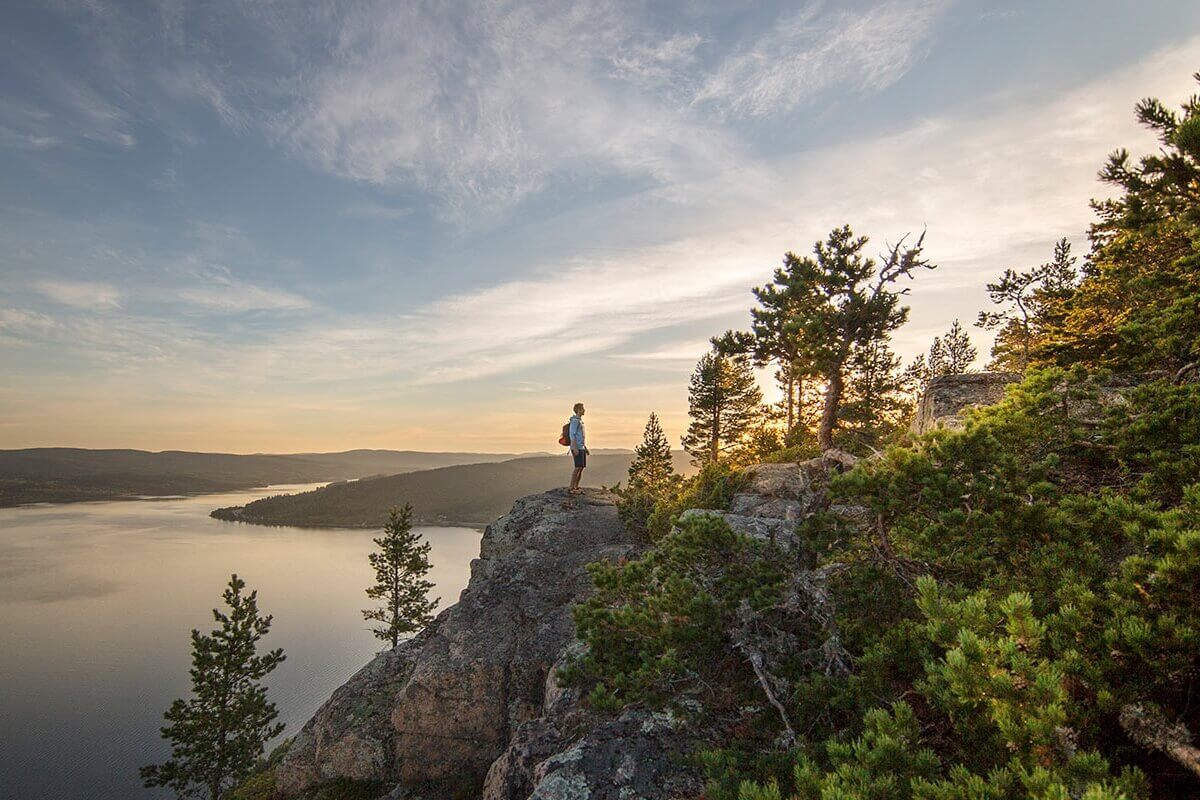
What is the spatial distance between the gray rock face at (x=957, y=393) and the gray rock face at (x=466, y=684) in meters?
10.5

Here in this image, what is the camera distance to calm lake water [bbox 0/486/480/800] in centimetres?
4400

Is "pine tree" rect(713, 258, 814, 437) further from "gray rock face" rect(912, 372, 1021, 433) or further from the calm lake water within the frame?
the calm lake water

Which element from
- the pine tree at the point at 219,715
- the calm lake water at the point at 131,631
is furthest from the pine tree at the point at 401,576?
the calm lake water at the point at 131,631

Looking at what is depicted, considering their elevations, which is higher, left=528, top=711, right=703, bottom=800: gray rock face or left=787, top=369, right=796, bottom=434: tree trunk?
left=787, top=369, right=796, bottom=434: tree trunk

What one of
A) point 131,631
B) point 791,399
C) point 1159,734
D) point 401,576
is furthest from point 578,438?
point 131,631

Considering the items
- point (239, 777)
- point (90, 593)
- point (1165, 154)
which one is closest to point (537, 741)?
point (1165, 154)

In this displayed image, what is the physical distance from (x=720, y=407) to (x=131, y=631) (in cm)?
8923

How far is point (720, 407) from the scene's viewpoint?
4209 cm

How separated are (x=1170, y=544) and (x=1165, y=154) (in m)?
5.21

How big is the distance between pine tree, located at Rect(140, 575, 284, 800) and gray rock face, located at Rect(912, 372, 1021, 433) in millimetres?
32713

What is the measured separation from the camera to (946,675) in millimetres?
3506

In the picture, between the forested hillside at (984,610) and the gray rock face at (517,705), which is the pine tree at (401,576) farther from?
the forested hillside at (984,610)

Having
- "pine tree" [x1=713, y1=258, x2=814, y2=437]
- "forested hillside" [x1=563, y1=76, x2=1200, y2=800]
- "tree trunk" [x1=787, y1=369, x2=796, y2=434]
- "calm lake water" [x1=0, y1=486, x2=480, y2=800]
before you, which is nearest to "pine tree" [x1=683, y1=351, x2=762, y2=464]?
"tree trunk" [x1=787, y1=369, x2=796, y2=434]

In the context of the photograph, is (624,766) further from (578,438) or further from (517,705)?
(578,438)
